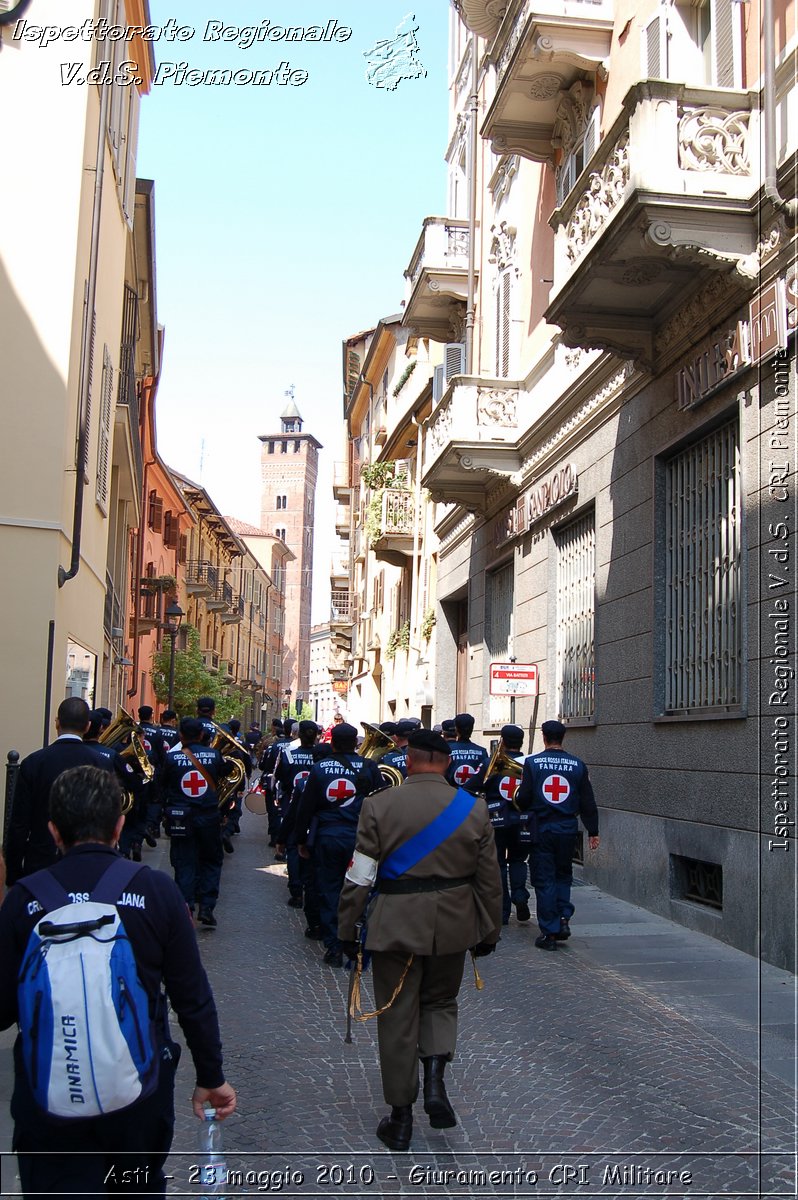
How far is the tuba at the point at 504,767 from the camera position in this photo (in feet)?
37.9

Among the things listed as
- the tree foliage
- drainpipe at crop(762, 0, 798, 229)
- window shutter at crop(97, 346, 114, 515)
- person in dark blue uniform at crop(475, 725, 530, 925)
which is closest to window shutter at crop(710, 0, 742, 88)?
drainpipe at crop(762, 0, 798, 229)

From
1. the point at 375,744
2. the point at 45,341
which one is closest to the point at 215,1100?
the point at 375,744

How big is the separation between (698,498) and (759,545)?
175cm

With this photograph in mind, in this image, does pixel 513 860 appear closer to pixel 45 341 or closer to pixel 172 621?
pixel 45 341

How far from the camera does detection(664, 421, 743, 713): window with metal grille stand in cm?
1052

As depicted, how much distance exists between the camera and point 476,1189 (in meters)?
4.92

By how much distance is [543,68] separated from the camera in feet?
49.4

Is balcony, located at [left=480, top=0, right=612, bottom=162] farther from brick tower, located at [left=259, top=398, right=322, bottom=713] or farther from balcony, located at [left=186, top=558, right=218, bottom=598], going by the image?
brick tower, located at [left=259, top=398, right=322, bottom=713]

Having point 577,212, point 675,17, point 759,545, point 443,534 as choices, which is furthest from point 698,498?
point 443,534

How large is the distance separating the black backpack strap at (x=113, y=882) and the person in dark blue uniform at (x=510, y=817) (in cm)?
847

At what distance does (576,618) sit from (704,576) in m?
4.33

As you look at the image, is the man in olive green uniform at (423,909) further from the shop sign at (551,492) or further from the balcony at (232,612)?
the balcony at (232,612)

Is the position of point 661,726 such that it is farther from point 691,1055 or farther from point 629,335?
point 691,1055

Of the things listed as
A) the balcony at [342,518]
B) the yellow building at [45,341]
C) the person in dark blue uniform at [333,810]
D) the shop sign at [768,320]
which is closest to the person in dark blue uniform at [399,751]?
the person in dark blue uniform at [333,810]
